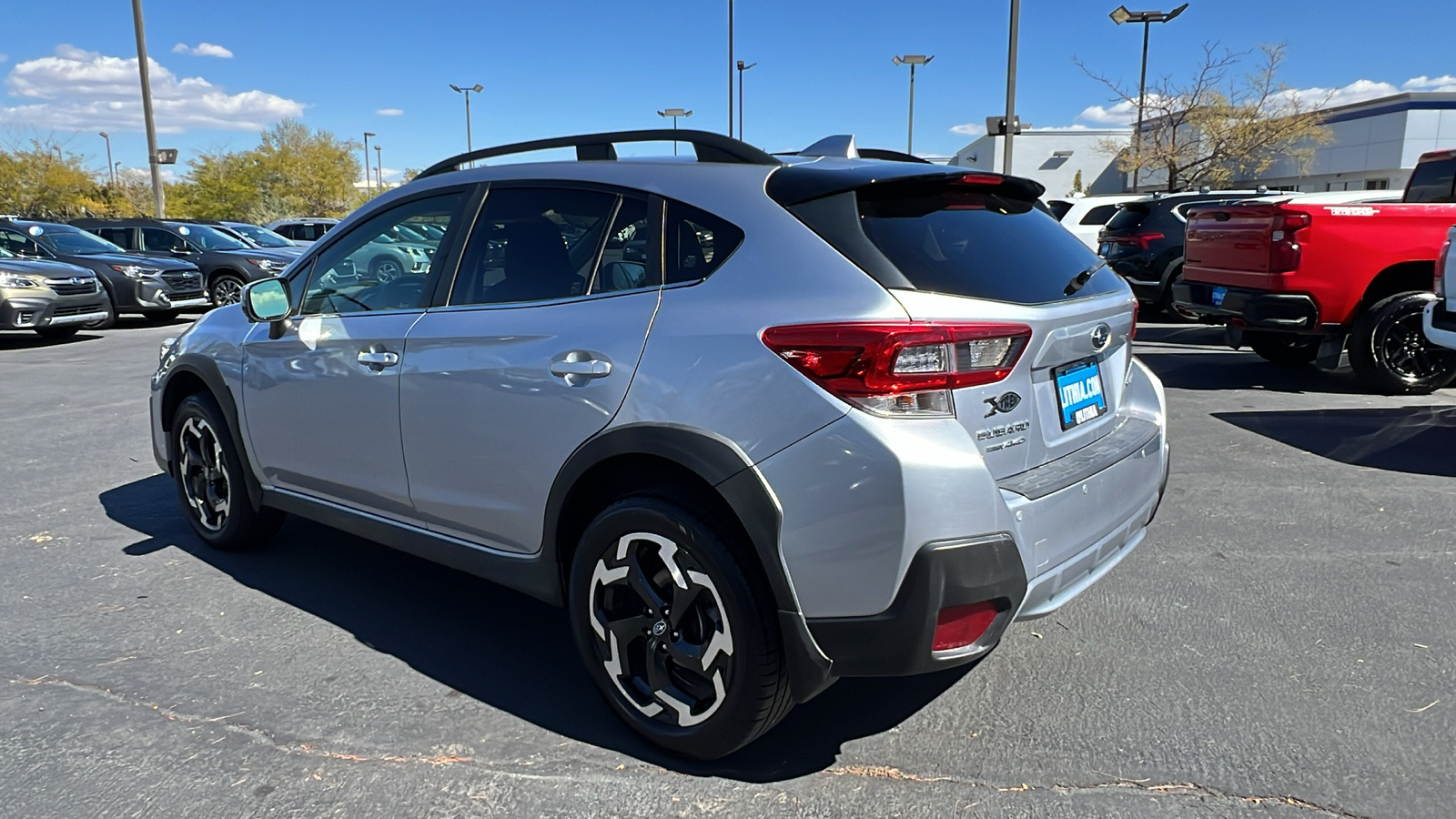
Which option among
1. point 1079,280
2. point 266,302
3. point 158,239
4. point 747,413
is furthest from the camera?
point 158,239

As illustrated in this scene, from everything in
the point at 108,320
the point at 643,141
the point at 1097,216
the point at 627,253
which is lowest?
the point at 108,320

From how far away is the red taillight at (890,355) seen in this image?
7.59ft

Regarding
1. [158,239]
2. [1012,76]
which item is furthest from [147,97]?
[1012,76]

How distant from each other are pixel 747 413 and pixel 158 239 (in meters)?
18.8

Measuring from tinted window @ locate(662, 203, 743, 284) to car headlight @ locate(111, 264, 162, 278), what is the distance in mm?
14603

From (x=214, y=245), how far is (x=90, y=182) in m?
45.7

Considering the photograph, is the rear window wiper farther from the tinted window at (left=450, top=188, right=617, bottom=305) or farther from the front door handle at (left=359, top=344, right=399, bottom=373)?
the front door handle at (left=359, top=344, right=399, bottom=373)

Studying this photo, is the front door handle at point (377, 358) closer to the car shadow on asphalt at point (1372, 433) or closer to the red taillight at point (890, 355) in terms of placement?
the red taillight at point (890, 355)

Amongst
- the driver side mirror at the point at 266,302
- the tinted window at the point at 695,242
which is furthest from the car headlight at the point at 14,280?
the tinted window at the point at 695,242

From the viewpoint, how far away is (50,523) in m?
4.95

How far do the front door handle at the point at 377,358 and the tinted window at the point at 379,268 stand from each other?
0.57 ft

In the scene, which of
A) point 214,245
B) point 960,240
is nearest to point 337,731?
point 960,240

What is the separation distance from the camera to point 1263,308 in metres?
7.61

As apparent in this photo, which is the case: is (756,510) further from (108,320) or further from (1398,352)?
(108,320)
